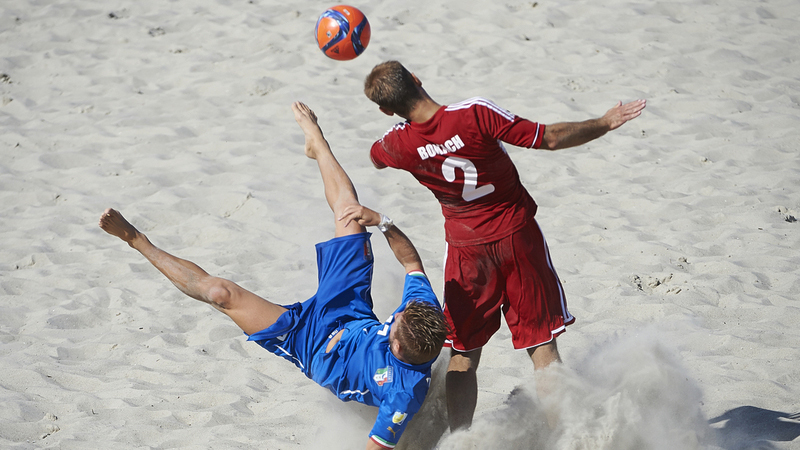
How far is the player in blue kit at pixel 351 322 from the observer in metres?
2.77

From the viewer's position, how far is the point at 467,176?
9.71ft

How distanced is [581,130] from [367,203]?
2972 mm

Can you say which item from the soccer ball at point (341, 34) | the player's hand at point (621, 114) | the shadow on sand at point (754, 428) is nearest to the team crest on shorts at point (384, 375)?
the player's hand at point (621, 114)

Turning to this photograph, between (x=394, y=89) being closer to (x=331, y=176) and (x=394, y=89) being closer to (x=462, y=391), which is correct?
(x=331, y=176)

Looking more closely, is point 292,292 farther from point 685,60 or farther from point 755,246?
point 685,60

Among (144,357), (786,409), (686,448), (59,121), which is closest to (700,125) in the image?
(786,409)

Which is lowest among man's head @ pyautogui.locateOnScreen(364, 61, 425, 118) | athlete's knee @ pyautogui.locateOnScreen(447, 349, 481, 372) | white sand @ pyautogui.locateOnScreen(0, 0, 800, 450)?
white sand @ pyautogui.locateOnScreen(0, 0, 800, 450)

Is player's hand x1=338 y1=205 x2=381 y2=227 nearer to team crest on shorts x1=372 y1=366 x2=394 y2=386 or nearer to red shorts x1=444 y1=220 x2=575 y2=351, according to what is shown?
red shorts x1=444 y1=220 x2=575 y2=351

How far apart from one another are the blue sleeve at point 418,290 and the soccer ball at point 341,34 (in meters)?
1.65

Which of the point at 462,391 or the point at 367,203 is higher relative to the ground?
the point at 462,391

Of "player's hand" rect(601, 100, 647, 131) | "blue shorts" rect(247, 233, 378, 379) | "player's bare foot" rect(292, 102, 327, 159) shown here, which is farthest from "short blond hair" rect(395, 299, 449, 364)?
"player's bare foot" rect(292, 102, 327, 159)

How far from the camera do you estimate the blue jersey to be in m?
2.80

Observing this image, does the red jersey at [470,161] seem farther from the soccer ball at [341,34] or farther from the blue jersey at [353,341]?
the soccer ball at [341,34]

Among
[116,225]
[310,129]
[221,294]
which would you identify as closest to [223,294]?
[221,294]
